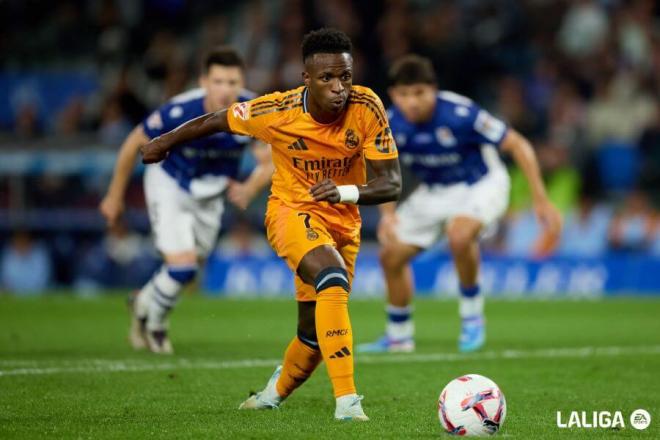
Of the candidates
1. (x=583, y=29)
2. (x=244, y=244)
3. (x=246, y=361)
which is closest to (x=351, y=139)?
(x=246, y=361)

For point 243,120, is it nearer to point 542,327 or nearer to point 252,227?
point 542,327

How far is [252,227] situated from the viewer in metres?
19.5

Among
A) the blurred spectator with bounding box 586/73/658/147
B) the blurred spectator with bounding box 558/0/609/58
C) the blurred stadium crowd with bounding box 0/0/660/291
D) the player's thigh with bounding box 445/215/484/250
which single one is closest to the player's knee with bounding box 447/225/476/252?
the player's thigh with bounding box 445/215/484/250

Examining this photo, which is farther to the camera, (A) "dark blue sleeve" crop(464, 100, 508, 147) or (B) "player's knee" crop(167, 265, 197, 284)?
(A) "dark blue sleeve" crop(464, 100, 508, 147)

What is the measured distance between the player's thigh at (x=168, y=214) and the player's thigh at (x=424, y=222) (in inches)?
75.6

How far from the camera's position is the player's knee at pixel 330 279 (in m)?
6.50

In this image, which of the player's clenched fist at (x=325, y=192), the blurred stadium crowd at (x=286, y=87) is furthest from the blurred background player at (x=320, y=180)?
the blurred stadium crowd at (x=286, y=87)

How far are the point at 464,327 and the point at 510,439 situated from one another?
4980mm

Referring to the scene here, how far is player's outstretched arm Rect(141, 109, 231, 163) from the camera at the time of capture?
7031 millimetres

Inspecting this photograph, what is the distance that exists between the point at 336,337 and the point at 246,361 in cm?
326

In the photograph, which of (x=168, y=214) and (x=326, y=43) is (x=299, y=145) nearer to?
(x=326, y=43)

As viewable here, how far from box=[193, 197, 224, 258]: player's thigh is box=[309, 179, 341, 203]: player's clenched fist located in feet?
14.6

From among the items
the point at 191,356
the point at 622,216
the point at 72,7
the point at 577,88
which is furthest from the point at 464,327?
the point at 72,7
